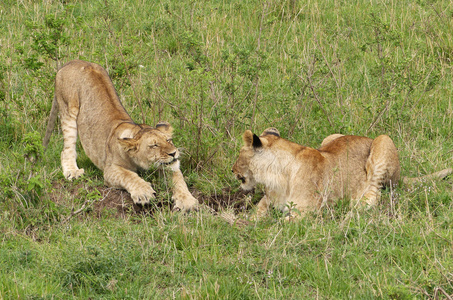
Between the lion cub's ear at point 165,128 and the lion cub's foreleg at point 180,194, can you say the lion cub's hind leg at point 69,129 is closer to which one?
the lion cub's ear at point 165,128

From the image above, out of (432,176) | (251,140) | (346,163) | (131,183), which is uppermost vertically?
(251,140)

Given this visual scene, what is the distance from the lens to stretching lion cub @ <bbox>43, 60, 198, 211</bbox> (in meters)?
5.49

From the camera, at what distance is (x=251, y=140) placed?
198 inches

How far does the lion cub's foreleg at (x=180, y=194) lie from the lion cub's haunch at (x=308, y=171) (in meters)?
0.48

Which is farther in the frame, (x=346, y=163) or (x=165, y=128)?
(x=165, y=128)

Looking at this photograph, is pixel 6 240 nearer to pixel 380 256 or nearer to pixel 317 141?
pixel 380 256

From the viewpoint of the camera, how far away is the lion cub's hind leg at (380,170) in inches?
209

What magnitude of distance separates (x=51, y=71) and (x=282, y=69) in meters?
2.95

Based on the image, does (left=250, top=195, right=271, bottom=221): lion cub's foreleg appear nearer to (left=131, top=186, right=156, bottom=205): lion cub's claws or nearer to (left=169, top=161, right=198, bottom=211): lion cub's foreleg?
(left=169, top=161, right=198, bottom=211): lion cub's foreleg

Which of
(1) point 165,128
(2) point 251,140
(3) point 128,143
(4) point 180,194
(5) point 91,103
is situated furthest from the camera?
(5) point 91,103

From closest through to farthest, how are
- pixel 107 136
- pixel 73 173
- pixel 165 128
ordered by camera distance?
pixel 165 128 → pixel 73 173 → pixel 107 136

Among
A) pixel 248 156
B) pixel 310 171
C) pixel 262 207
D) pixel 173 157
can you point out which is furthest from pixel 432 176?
pixel 173 157

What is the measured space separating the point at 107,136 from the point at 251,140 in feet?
6.09

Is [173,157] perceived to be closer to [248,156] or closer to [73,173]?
[248,156]
